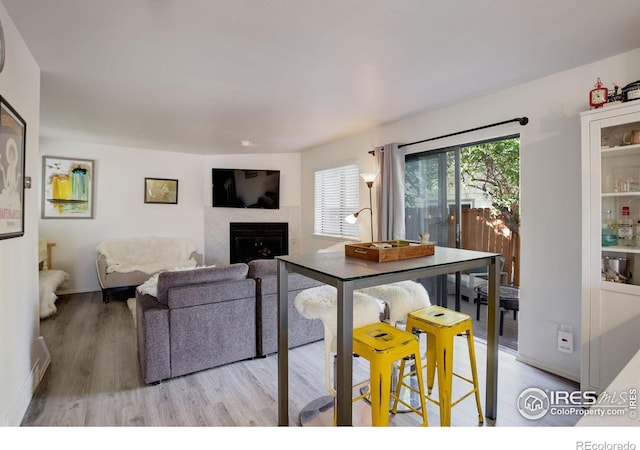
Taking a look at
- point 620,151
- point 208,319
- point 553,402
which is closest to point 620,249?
point 620,151

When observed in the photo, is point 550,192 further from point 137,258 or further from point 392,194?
point 137,258

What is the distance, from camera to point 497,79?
2617 mm

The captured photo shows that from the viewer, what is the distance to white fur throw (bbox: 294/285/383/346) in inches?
67.3

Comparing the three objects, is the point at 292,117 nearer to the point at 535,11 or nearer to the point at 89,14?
the point at 89,14

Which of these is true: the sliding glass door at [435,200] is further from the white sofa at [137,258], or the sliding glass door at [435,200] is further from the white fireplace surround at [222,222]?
the white sofa at [137,258]

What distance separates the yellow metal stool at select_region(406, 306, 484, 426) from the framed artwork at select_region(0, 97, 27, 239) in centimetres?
234

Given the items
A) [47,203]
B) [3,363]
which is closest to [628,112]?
[3,363]

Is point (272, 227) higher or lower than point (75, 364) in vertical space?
higher

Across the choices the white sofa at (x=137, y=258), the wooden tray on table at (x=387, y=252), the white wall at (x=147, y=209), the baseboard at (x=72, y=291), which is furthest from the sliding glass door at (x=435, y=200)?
the baseboard at (x=72, y=291)

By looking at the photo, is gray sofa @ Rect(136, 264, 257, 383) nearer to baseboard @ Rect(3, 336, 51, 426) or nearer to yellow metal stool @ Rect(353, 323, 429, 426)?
baseboard @ Rect(3, 336, 51, 426)

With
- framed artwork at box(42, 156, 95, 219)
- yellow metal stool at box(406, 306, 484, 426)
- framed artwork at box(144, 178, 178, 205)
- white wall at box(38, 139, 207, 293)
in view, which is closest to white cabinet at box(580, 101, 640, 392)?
yellow metal stool at box(406, 306, 484, 426)

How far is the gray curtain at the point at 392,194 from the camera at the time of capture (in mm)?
3750

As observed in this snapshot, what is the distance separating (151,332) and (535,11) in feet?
10.4

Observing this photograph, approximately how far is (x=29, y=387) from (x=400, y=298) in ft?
8.31
